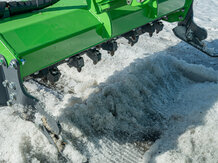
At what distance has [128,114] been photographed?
10.9 feet

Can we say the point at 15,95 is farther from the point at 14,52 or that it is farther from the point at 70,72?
the point at 70,72

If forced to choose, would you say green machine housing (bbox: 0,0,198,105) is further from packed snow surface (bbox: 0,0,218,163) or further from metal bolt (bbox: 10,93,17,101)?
packed snow surface (bbox: 0,0,218,163)

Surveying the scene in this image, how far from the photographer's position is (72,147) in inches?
104

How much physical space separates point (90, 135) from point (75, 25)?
1.30 meters

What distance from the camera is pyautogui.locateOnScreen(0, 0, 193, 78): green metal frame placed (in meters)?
1.99

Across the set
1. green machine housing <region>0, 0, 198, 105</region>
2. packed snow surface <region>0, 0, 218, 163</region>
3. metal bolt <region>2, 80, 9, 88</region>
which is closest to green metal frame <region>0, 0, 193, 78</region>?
green machine housing <region>0, 0, 198, 105</region>

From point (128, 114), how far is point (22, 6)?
184 centimetres

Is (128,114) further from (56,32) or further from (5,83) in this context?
(5,83)

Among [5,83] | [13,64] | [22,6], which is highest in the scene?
[22,6]

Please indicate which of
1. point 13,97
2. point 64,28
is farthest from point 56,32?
point 13,97

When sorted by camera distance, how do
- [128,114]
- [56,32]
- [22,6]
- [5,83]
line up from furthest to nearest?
1. [128,114]
2. [22,6]
3. [56,32]
4. [5,83]

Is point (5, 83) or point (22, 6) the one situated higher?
point (22, 6)

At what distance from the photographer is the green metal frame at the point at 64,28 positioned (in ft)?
6.52

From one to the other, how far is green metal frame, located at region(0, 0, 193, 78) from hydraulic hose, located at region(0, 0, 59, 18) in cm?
8
